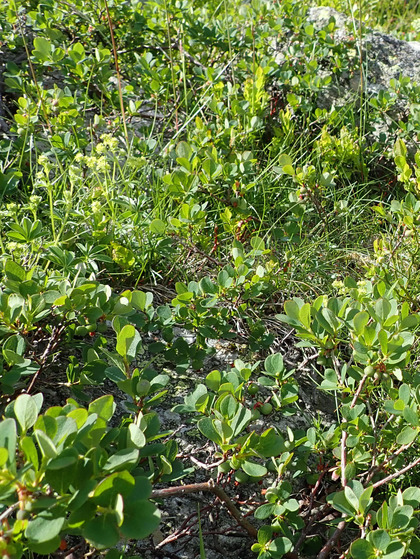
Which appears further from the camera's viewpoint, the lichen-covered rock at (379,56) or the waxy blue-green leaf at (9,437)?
the lichen-covered rock at (379,56)

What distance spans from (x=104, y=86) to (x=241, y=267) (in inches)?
56.5

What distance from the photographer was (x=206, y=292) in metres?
1.76

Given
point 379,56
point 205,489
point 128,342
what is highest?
point 379,56

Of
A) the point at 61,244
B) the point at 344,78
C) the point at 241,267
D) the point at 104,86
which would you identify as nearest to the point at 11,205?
the point at 61,244

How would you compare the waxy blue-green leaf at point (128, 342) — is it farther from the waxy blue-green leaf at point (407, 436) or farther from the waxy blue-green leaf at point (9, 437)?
the waxy blue-green leaf at point (407, 436)

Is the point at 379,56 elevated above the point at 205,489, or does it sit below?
above

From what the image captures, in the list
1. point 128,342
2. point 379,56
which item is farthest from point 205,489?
point 379,56

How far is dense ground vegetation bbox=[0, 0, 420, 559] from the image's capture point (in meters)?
→ 1.11

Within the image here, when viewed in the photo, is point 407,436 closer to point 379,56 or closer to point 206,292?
point 206,292

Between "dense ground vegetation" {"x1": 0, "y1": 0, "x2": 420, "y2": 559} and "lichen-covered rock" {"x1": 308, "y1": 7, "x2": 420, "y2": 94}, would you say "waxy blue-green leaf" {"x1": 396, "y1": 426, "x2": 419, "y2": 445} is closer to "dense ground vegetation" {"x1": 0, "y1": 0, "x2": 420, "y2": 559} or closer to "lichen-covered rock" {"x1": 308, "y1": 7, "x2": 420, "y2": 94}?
"dense ground vegetation" {"x1": 0, "y1": 0, "x2": 420, "y2": 559}

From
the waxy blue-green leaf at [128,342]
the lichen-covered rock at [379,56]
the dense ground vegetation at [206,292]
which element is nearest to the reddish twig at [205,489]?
the dense ground vegetation at [206,292]

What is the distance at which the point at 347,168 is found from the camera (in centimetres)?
294

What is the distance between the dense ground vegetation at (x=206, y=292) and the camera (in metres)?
1.11

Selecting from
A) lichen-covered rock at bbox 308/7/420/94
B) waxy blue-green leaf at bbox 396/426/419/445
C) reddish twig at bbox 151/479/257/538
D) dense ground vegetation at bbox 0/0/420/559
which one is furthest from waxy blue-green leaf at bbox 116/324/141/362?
lichen-covered rock at bbox 308/7/420/94
